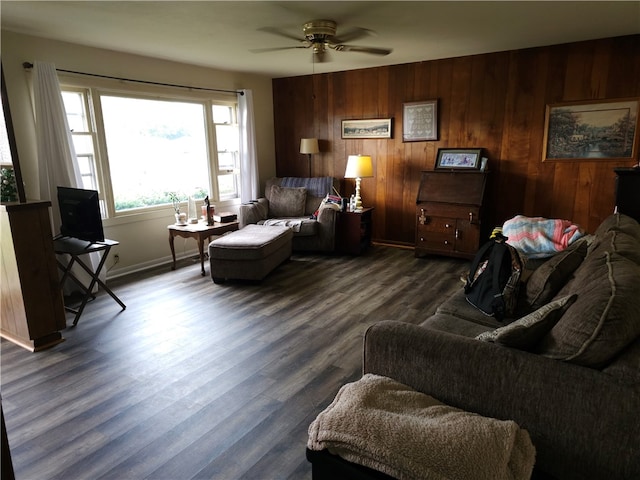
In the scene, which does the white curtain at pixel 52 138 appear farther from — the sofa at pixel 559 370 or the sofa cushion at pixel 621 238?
the sofa cushion at pixel 621 238

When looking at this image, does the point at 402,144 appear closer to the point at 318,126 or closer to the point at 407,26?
the point at 318,126

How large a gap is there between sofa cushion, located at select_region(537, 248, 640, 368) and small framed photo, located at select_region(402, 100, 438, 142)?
384 cm

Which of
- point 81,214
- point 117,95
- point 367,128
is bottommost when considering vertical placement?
point 81,214

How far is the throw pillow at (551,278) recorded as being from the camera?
2104 millimetres

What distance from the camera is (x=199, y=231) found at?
14.4 ft

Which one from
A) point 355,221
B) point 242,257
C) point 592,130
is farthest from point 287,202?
point 592,130

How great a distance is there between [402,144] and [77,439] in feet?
14.9

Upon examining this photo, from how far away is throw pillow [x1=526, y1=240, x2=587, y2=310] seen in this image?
82.8 inches

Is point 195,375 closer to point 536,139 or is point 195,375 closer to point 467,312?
point 467,312

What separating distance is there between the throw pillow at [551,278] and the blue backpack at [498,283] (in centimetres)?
10

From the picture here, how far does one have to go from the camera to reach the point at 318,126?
595cm

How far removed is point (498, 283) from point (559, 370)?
3.19 feet

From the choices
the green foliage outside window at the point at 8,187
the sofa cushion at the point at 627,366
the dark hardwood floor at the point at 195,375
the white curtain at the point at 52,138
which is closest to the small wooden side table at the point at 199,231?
the dark hardwood floor at the point at 195,375

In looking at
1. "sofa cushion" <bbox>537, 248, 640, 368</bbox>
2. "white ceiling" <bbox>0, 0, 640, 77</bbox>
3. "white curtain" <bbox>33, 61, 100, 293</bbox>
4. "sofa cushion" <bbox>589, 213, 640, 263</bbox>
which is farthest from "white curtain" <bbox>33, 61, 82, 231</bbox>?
"sofa cushion" <bbox>589, 213, 640, 263</bbox>
